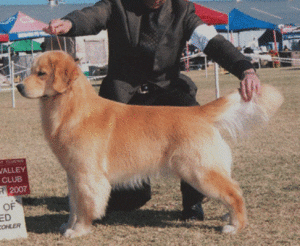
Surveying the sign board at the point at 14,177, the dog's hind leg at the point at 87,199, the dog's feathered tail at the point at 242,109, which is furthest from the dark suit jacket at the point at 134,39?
the sign board at the point at 14,177

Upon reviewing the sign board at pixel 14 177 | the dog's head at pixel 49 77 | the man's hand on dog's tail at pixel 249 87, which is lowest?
the sign board at pixel 14 177

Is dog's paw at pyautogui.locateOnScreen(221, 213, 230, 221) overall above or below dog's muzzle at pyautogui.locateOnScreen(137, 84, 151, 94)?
below

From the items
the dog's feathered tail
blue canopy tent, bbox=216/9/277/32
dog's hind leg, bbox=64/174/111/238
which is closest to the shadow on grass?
dog's hind leg, bbox=64/174/111/238

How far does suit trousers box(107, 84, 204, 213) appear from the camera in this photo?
3434mm

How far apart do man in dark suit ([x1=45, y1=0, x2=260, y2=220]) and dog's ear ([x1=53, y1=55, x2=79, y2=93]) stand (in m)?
0.50

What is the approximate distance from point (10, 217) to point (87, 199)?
0.55 metres

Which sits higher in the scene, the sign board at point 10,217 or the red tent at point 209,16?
the red tent at point 209,16

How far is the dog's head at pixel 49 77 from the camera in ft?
9.15

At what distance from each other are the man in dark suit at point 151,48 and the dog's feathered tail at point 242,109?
1.34 feet

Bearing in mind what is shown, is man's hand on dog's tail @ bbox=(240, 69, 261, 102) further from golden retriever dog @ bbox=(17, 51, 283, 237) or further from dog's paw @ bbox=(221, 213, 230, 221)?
dog's paw @ bbox=(221, 213, 230, 221)

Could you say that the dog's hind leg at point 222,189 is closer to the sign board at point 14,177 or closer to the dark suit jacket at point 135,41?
the dark suit jacket at point 135,41

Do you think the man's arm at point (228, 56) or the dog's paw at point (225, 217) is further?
the dog's paw at point (225, 217)

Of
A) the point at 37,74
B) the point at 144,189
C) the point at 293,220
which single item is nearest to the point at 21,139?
the point at 144,189

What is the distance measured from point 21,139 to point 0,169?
422 cm
